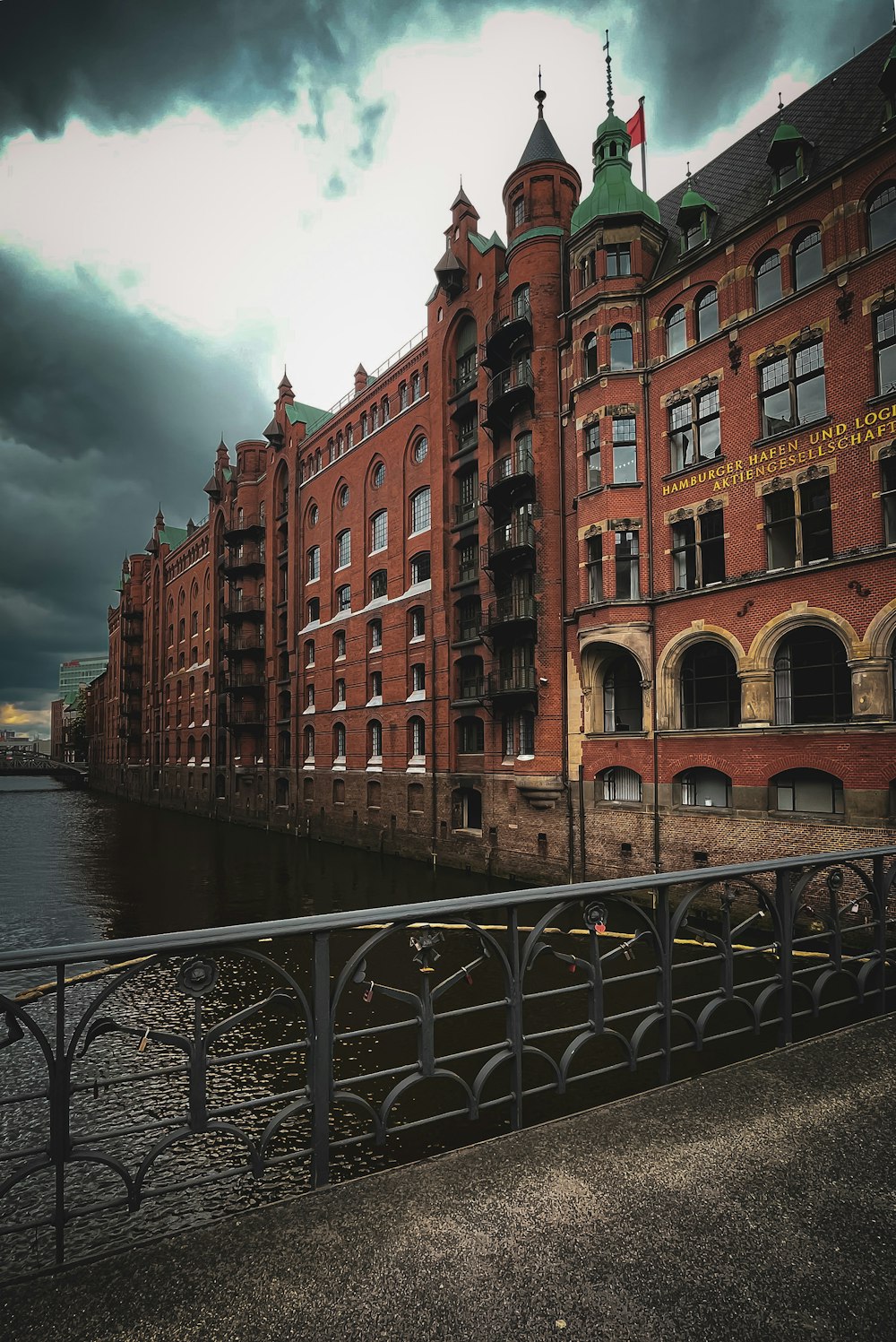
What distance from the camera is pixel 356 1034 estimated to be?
3164 millimetres

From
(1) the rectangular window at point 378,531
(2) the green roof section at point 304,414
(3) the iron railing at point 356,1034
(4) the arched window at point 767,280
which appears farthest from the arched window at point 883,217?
(2) the green roof section at point 304,414

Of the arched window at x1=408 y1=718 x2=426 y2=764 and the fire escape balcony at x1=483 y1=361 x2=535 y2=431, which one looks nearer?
the fire escape balcony at x1=483 y1=361 x2=535 y2=431

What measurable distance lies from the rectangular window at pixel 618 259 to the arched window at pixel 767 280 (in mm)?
4032

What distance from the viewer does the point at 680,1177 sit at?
2.68m

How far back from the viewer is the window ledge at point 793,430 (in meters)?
→ 14.8

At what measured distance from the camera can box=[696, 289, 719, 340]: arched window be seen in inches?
689

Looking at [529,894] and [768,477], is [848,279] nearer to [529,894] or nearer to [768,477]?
[768,477]

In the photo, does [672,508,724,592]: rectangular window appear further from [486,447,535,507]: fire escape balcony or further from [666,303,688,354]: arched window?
[486,447,535,507]: fire escape balcony

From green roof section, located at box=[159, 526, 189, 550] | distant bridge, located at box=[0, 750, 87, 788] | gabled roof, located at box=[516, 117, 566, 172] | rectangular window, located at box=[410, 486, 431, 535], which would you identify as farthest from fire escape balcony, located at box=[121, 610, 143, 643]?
gabled roof, located at box=[516, 117, 566, 172]

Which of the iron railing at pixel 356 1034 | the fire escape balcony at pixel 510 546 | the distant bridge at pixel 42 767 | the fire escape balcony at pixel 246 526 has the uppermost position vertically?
the fire escape balcony at pixel 246 526

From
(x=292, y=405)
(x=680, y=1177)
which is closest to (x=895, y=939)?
(x=680, y=1177)

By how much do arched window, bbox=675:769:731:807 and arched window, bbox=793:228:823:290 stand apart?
1116 centimetres

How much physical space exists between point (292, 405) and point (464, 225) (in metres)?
18.5

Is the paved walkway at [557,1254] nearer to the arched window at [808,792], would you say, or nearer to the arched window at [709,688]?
the arched window at [808,792]
